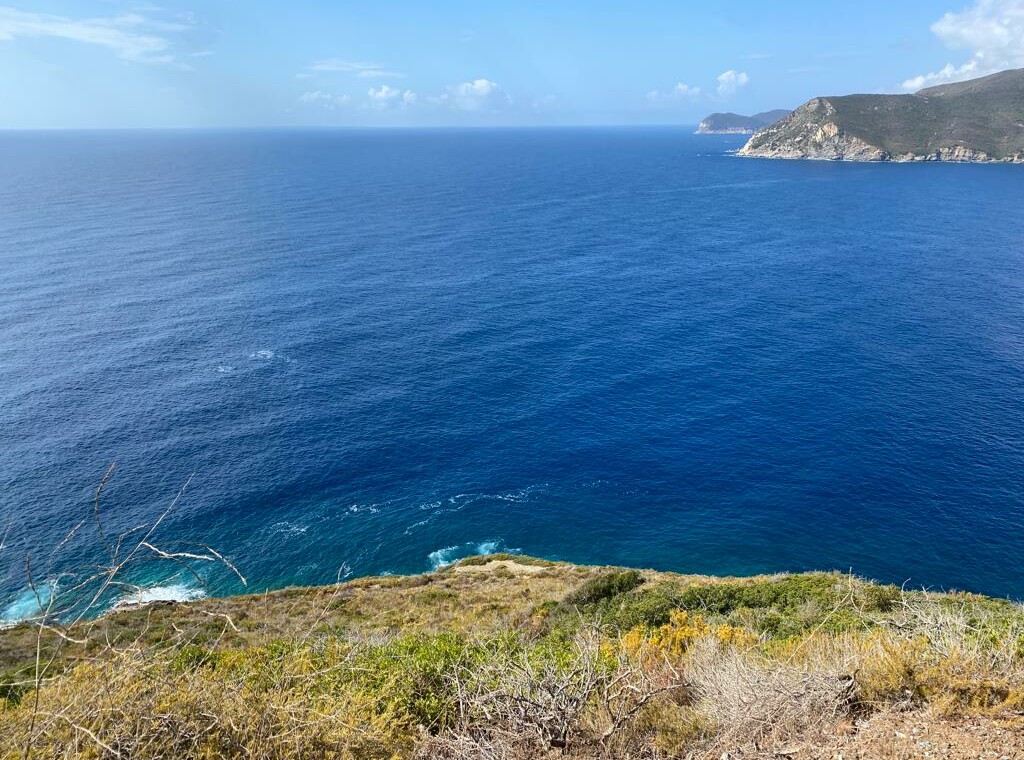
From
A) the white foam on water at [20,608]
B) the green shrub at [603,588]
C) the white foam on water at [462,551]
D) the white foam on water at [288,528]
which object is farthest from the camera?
the white foam on water at [288,528]

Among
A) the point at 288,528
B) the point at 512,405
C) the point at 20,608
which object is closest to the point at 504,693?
the point at 288,528

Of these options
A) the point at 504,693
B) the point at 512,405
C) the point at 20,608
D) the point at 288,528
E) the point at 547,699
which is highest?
the point at 547,699

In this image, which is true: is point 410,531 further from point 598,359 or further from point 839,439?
point 839,439

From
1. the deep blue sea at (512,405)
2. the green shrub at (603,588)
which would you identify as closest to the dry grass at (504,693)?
the green shrub at (603,588)

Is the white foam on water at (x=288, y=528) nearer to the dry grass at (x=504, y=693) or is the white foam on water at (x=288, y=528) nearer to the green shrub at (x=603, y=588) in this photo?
the green shrub at (x=603, y=588)

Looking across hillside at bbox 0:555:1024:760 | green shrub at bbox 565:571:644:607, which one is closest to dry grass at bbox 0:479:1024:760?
hillside at bbox 0:555:1024:760

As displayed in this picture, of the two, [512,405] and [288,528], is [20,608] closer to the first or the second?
[288,528]

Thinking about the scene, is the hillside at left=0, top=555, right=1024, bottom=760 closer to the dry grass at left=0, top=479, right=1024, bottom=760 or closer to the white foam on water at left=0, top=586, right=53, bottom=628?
the dry grass at left=0, top=479, right=1024, bottom=760

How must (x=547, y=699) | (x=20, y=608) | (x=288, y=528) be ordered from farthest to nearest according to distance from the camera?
1. (x=288, y=528)
2. (x=20, y=608)
3. (x=547, y=699)
